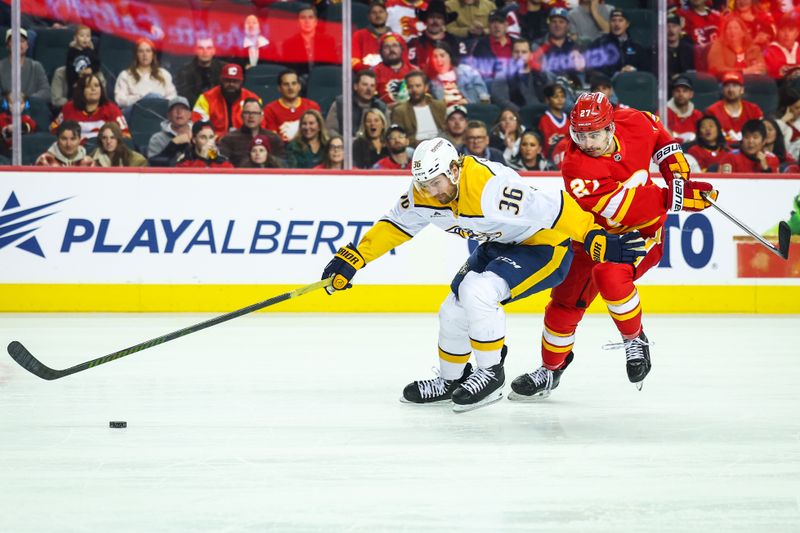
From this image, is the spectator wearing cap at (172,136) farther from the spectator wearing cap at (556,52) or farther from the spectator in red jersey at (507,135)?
the spectator wearing cap at (556,52)

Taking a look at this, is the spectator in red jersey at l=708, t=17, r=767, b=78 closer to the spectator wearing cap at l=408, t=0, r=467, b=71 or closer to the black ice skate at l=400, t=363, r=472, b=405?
the spectator wearing cap at l=408, t=0, r=467, b=71

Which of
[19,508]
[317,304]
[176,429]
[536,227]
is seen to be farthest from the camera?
[317,304]

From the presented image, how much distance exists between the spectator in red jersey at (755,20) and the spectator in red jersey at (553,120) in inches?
52.0

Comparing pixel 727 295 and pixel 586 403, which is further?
pixel 727 295

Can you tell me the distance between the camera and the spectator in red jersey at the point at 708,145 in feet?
26.4

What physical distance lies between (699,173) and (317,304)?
9.03 feet

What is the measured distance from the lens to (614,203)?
4.29 metres

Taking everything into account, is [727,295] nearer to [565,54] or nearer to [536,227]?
[565,54]

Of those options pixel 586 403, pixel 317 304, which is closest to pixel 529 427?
pixel 586 403

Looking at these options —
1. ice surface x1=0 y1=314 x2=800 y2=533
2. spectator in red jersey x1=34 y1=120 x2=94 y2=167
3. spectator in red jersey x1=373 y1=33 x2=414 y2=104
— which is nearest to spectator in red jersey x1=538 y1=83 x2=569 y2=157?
spectator in red jersey x1=373 y1=33 x2=414 y2=104

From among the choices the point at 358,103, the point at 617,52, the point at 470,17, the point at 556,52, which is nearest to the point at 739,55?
the point at 617,52

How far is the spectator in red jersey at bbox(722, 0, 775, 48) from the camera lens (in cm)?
819

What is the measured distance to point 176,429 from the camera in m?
3.73

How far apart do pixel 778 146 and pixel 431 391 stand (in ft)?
15.9
